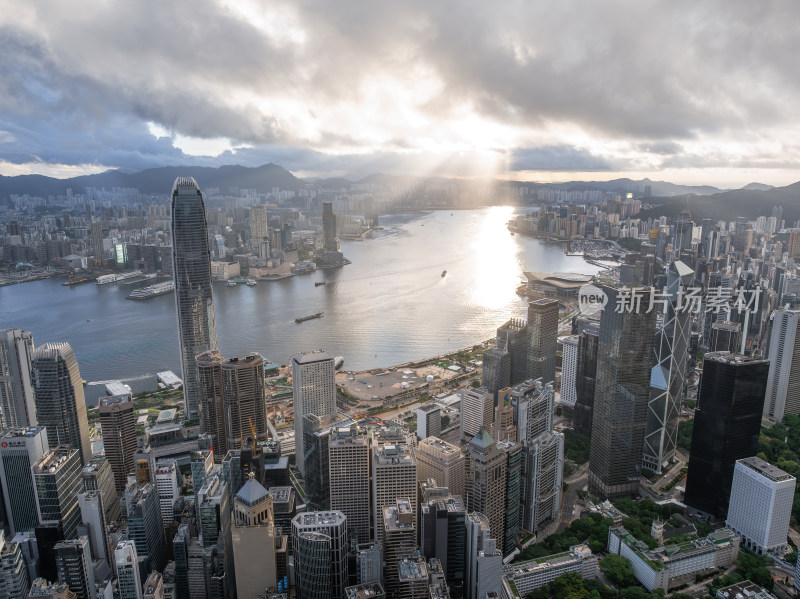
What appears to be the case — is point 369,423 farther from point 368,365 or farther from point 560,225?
point 560,225

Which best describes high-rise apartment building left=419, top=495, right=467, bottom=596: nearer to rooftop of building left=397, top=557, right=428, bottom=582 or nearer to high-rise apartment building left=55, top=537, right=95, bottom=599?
rooftop of building left=397, top=557, right=428, bottom=582

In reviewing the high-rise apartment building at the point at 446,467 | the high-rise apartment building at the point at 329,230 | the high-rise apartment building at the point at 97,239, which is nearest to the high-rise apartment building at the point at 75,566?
the high-rise apartment building at the point at 446,467

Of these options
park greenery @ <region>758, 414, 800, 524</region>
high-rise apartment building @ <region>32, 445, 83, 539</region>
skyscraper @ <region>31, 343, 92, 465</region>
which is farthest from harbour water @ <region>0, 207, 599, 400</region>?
park greenery @ <region>758, 414, 800, 524</region>

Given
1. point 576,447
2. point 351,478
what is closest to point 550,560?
point 351,478

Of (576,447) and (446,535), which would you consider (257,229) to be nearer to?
(576,447)

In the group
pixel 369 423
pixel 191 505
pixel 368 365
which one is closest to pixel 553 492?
pixel 369 423
